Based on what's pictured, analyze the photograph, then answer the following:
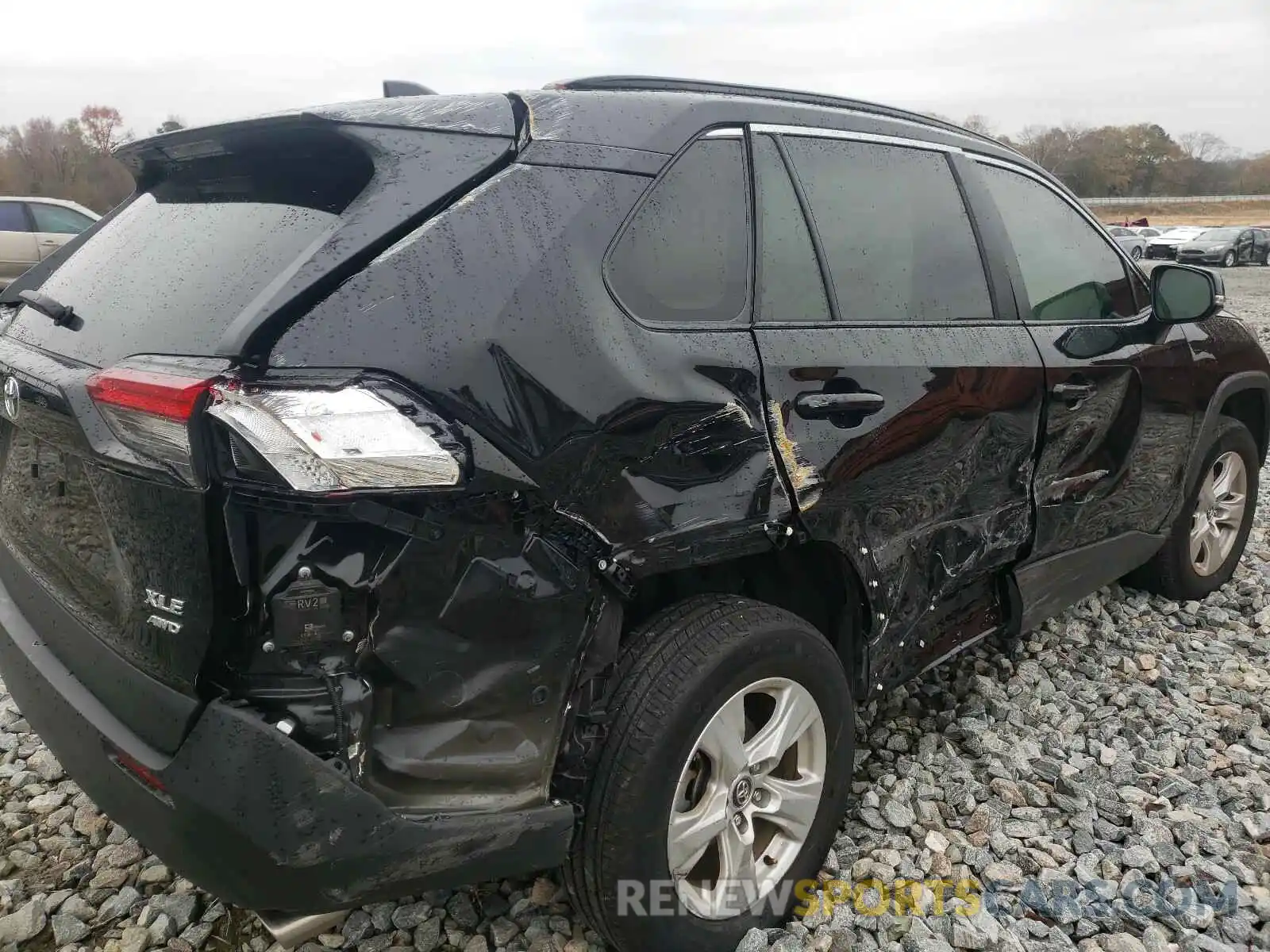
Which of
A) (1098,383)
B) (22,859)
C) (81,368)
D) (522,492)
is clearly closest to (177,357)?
(81,368)

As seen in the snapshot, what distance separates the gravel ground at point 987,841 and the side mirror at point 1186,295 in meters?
1.30

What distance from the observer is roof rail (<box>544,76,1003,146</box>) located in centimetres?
203

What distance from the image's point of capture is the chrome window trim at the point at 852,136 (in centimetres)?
213

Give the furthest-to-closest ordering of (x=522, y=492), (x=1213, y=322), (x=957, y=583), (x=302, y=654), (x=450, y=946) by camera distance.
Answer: (x=1213, y=322)
(x=957, y=583)
(x=450, y=946)
(x=522, y=492)
(x=302, y=654)

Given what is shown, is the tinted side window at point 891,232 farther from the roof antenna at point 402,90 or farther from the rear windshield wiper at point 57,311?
the rear windshield wiper at point 57,311

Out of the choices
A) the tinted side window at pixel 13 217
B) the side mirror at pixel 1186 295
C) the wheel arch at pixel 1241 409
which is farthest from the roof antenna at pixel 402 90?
the tinted side window at pixel 13 217

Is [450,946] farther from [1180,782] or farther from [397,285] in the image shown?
[1180,782]

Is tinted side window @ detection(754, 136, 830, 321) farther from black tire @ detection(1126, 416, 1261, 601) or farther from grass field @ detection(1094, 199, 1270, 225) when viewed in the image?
grass field @ detection(1094, 199, 1270, 225)

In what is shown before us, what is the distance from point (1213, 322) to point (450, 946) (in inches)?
139

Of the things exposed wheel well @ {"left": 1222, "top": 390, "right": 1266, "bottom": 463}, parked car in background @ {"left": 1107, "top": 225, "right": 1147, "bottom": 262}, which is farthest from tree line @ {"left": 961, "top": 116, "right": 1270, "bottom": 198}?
exposed wheel well @ {"left": 1222, "top": 390, "right": 1266, "bottom": 463}

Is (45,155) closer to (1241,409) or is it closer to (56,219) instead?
(56,219)

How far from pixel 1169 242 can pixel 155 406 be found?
3387 centimetres

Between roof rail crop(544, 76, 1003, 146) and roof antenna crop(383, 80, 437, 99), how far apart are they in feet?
1.03

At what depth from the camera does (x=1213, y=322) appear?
358 cm
